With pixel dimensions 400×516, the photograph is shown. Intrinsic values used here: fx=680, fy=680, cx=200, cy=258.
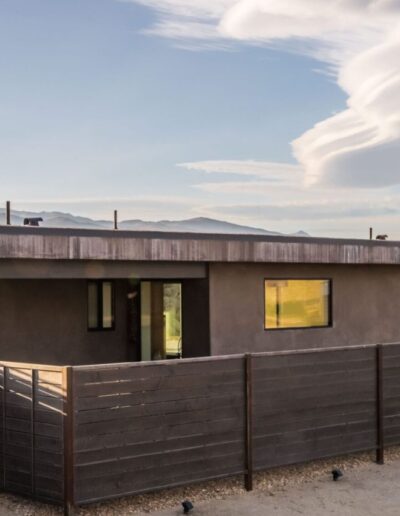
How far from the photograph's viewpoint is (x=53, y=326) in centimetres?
1393

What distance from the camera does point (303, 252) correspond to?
13688 mm

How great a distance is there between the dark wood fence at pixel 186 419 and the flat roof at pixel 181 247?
296 cm

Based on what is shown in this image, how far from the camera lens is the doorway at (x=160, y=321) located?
1433cm

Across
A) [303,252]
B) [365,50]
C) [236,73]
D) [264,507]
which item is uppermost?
[236,73]

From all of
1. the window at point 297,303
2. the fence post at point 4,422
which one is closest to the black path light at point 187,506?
the fence post at point 4,422

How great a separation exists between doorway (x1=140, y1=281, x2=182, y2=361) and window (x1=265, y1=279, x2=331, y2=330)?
1915 mm

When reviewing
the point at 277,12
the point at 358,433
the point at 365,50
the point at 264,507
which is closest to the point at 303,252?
the point at 358,433

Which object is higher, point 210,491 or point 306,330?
Result: point 306,330

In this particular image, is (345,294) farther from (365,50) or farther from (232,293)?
(365,50)

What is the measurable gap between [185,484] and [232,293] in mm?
5109

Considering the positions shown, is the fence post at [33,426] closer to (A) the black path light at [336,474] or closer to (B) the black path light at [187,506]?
(B) the black path light at [187,506]

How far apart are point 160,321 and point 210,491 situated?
608 cm

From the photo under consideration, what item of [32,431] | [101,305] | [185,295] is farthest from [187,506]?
[101,305]

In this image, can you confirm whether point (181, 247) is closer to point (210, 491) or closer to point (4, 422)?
point (210, 491)
